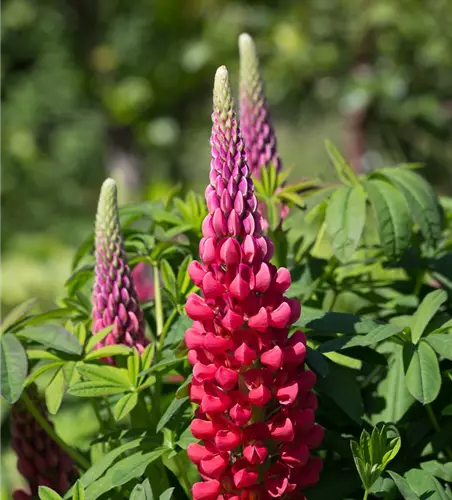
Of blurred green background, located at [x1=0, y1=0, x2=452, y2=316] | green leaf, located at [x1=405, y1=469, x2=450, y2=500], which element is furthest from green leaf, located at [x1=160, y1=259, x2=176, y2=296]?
blurred green background, located at [x1=0, y1=0, x2=452, y2=316]

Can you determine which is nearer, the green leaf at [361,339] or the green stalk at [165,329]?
the green leaf at [361,339]

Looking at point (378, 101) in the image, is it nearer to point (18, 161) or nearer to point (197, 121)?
point (197, 121)

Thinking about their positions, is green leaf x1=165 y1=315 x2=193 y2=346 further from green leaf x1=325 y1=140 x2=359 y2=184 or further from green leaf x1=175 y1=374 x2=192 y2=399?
green leaf x1=325 y1=140 x2=359 y2=184

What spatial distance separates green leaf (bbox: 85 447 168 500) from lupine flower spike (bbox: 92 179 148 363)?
22 centimetres

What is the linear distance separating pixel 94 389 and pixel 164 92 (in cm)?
796

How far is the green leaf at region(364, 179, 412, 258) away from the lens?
1399 millimetres

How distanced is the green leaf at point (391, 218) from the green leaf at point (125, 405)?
48cm

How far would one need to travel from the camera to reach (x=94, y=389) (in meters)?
1.23

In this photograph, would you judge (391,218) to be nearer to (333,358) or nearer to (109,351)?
(333,358)

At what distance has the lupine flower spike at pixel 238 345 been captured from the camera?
105 centimetres

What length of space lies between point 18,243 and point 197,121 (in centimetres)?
243

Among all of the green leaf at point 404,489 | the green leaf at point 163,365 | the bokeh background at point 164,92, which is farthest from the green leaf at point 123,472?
the bokeh background at point 164,92

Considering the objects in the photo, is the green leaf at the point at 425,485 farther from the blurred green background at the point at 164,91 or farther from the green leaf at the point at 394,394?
the blurred green background at the point at 164,91

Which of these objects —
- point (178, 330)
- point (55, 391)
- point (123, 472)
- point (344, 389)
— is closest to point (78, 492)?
point (123, 472)
